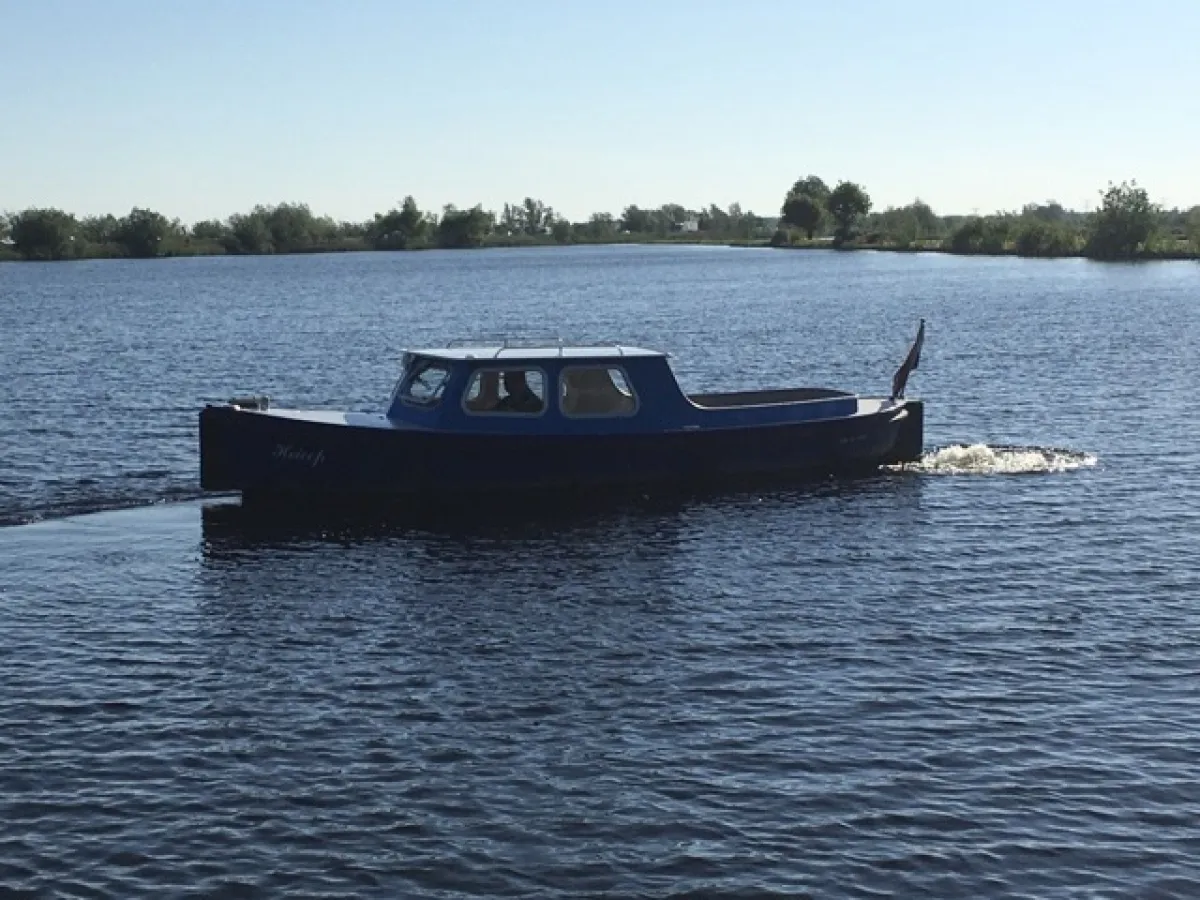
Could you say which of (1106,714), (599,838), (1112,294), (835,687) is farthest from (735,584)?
(1112,294)

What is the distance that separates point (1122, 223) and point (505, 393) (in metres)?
154

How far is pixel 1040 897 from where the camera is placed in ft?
48.9

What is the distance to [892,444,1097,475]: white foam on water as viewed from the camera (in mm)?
37375

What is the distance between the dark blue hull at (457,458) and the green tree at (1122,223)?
146m

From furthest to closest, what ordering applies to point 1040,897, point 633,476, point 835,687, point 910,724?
point 633,476 → point 835,687 → point 910,724 → point 1040,897

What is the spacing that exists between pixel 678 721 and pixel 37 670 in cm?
909

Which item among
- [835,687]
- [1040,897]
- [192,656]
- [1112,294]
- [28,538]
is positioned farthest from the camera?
[1112,294]

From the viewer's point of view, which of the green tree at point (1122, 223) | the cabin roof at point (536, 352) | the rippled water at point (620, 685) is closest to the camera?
the rippled water at point (620, 685)

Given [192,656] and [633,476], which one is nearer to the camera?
[192,656]

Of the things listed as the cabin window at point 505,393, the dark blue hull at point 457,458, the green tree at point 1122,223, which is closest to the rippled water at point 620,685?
the dark blue hull at point 457,458

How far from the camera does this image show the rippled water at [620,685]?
15.8m

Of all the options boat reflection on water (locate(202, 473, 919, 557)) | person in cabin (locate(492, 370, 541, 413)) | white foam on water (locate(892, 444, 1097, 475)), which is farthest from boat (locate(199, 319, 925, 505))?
white foam on water (locate(892, 444, 1097, 475))

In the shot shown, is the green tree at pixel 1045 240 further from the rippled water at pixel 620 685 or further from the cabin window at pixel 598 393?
the cabin window at pixel 598 393

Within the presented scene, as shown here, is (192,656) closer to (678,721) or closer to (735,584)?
(678,721)
